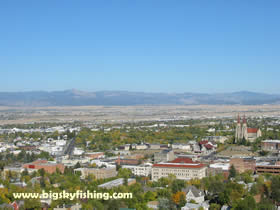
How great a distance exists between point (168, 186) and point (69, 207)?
11.6 meters

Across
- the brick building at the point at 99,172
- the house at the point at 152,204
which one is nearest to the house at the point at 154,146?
the brick building at the point at 99,172

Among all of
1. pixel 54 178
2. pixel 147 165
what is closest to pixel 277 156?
pixel 147 165

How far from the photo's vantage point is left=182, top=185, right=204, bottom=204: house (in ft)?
137

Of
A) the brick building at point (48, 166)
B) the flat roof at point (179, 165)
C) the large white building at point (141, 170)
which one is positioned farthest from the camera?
the large white building at point (141, 170)

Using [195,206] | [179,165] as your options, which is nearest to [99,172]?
[179,165]

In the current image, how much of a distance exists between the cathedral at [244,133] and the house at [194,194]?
41.9 m

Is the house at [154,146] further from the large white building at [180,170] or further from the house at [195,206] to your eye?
the house at [195,206]

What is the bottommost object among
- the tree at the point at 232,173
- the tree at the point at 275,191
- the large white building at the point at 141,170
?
the large white building at the point at 141,170

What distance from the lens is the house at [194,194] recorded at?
41.8 metres

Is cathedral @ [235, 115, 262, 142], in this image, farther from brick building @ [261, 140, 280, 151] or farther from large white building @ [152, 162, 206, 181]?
large white building @ [152, 162, 206, 181]

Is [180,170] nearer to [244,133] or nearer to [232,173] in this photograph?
[232,173]

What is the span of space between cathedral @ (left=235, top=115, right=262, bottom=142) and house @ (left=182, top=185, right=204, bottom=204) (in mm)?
41906

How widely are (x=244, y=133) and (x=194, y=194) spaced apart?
45642 millimetres

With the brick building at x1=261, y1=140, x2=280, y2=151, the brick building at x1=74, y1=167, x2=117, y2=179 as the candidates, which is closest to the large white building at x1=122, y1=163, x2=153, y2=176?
the brick building at x1=74, y1=167, x2=117, y2=179
